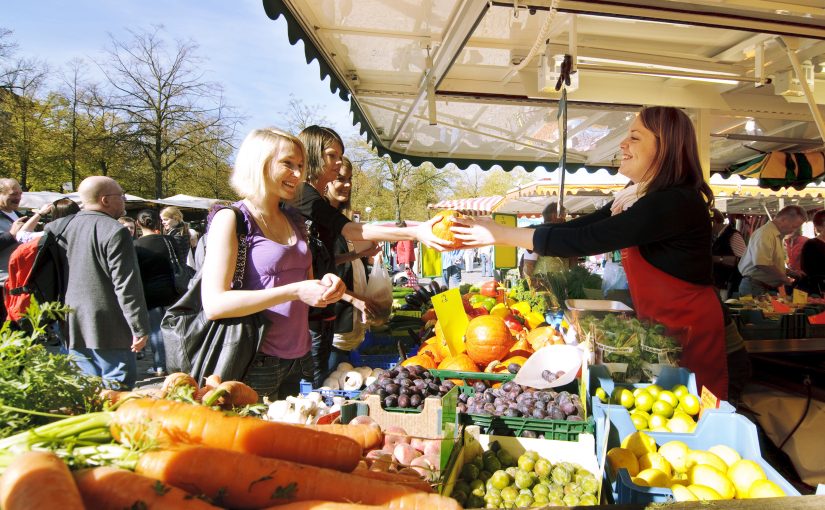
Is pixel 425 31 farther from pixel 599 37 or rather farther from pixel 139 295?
pixel 139 295

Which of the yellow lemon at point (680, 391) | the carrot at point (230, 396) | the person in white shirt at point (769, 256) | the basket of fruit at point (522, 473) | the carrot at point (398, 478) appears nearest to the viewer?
the carrot at point (398, 478)

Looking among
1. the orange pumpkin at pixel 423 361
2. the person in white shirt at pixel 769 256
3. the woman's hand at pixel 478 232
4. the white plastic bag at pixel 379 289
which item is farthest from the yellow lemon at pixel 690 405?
the person in white shirt at pixel 769 256

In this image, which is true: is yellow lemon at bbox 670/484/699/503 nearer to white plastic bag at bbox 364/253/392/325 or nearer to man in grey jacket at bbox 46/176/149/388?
white plastic bag at bbox 364/253/392/325

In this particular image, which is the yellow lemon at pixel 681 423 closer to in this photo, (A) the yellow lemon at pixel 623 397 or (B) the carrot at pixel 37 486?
(A) the yellow lemon at pixel 623 397

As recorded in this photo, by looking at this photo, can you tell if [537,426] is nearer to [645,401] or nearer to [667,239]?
[645,401]

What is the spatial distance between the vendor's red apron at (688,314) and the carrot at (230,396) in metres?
1.88

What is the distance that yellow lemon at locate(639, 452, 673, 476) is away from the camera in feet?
6.11

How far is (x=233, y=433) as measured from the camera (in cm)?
129

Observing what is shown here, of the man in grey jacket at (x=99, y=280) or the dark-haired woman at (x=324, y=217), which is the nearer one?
the dark-haired woman at (x=324, y=217)

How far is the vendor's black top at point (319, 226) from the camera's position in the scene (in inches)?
117

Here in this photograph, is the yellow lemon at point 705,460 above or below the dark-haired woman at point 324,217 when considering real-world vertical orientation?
below

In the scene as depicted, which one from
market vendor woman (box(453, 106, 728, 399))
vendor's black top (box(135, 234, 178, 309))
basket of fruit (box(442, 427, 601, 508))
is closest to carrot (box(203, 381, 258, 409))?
basket of fruit (box(442, 427, 601, 508))

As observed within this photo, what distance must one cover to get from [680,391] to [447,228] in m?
1.39

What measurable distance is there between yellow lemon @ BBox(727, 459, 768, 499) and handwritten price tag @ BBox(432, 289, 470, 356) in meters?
1.95
